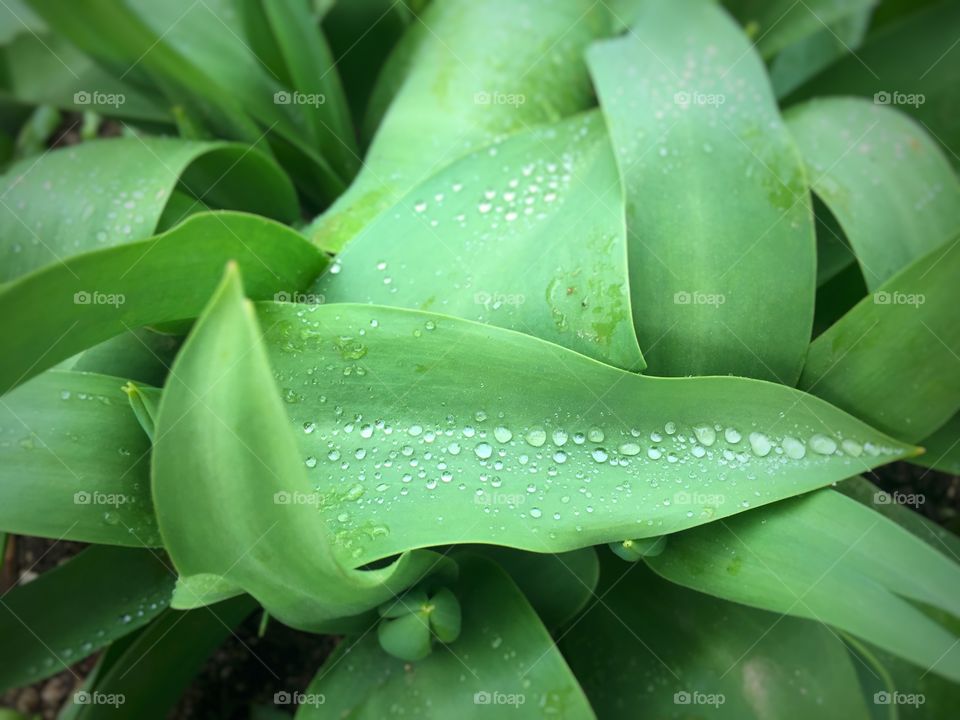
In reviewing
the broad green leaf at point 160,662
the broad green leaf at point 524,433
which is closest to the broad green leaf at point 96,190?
the broad green leaf at point 524,433

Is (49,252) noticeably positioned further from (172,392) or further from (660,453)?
(660,453)

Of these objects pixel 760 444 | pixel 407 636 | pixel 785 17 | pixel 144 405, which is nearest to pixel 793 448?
pixel 760 444

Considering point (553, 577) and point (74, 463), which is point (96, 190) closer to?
point (74, 463)

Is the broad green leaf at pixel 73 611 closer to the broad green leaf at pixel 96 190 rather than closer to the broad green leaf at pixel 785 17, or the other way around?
the broad green leaf at pixel 96 190

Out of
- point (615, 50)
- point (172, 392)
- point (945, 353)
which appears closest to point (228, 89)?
point (615, 50)

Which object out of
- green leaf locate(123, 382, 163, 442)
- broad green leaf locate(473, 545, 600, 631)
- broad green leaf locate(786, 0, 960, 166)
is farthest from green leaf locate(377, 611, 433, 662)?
broad green leaf locate(786, 0, 960, 166)
